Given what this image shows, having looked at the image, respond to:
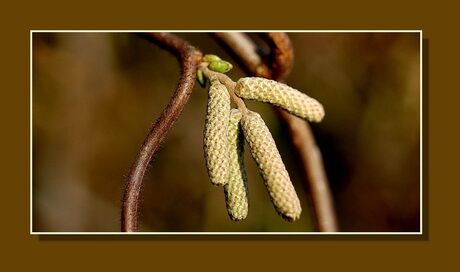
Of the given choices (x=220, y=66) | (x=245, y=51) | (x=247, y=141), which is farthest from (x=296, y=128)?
(x=247, y=141)

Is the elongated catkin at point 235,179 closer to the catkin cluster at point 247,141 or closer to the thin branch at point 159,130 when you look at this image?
the catkin cluster at point 247,141

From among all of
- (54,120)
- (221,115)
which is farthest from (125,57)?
(221,115)

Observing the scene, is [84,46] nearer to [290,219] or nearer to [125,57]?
[125,57]

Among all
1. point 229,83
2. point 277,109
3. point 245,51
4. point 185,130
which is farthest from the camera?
point 185,130

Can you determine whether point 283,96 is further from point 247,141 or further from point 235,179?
point 235,179

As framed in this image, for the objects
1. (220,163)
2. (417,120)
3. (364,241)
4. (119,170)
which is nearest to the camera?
(220,163)

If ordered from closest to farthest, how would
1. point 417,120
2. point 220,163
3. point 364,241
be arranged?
1. point 220,163
2. point 364,241
3. point 417,120

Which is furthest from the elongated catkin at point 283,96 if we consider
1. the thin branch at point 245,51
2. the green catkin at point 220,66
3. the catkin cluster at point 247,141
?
the thin branch at point 245,51

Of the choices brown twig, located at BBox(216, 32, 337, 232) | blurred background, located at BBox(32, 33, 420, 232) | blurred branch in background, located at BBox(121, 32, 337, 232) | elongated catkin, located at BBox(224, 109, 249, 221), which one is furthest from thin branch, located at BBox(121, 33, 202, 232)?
blurred background, located at BBox(32, 33, 420, 232)
